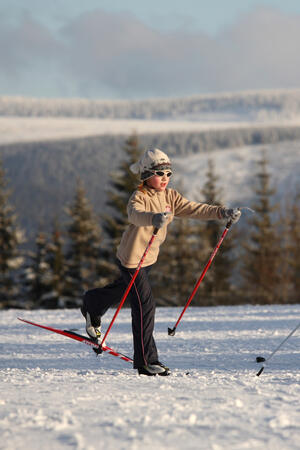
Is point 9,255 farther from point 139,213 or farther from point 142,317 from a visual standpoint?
point 139,213

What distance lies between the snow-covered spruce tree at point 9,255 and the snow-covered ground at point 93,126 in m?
40.1

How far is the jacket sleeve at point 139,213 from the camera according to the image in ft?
13.7

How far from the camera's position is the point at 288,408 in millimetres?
3023

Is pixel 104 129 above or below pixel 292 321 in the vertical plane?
above

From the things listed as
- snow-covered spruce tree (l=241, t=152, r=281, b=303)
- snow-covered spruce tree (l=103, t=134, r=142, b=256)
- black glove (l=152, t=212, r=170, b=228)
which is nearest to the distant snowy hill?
snow-covered spruce tree (l=241, t=152, r=281, b=303)

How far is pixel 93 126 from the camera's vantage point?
80.3 m

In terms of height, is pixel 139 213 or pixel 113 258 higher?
pixel 139 213

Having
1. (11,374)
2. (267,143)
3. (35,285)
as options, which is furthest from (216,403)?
(267,143)

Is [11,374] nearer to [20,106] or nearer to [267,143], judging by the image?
[267,143]

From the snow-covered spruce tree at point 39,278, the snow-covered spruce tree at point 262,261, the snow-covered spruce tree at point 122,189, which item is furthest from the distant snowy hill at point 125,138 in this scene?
the snow-covered spruce tree at point 122,189

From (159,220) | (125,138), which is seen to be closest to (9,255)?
(159,220)

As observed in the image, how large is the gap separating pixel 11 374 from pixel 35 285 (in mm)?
28363

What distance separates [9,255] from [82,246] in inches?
171

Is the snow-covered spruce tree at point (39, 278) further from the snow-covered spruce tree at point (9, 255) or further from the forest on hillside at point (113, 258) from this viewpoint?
the snow-covered spruce tree at point (9, 255)
